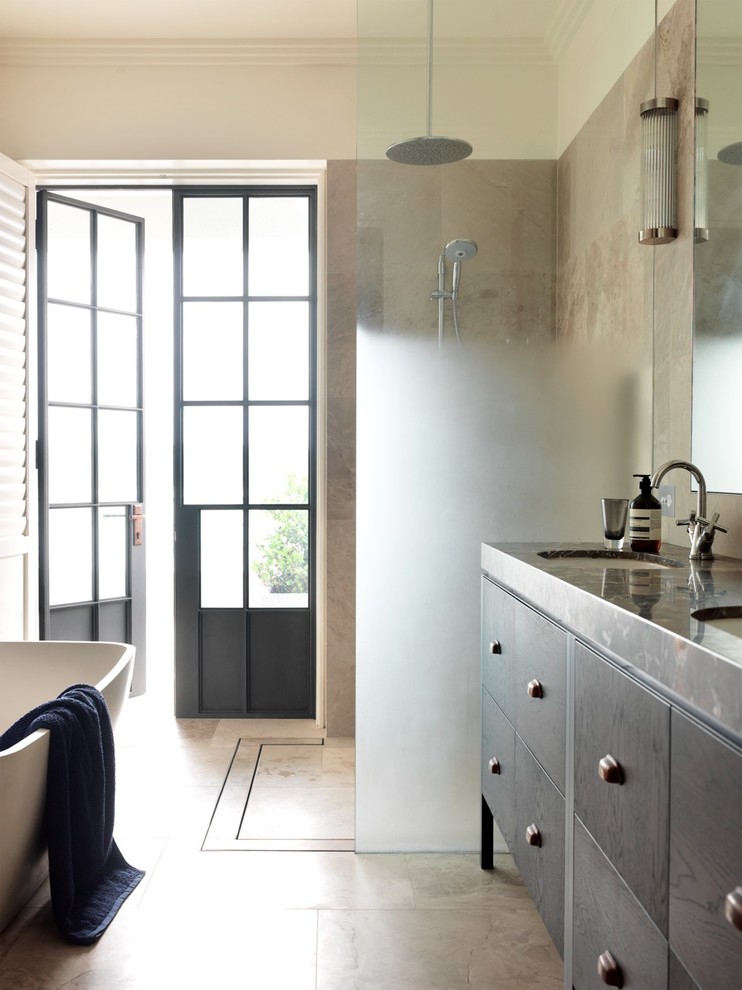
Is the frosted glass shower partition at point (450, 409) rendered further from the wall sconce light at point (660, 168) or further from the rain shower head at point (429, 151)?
the wall sconce light at point (660, 168)

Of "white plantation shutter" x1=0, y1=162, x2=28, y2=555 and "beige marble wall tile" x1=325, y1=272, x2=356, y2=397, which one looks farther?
"beige marble wall tile" x1=325, y1=272, x2=356, y2=397

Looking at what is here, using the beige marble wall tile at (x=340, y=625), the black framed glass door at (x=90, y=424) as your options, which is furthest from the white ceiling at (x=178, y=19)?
the beige marble wall tile at (x=340, y=625)

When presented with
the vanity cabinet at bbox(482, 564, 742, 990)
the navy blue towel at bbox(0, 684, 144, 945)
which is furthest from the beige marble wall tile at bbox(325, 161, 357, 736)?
the vanity cabinet at bbox(482, 564, 742, 990)

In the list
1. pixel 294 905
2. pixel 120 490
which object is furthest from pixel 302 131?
pixel 294 905

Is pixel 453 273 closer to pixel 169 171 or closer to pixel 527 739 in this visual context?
pixel 527 739

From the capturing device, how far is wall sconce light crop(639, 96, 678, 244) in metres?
2.22

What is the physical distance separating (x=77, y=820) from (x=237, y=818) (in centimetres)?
77

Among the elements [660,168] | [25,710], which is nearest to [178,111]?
[660,168]

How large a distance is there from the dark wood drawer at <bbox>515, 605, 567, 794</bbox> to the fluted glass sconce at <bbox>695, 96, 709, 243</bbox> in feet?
3.44

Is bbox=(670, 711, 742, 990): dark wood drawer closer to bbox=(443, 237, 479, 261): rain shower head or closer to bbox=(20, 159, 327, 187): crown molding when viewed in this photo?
bbox=(443, 237, 479, 261): rain shower head

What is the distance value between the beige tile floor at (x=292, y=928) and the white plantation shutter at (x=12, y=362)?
4.79 feet

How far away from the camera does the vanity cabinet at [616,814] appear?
3.24 feet

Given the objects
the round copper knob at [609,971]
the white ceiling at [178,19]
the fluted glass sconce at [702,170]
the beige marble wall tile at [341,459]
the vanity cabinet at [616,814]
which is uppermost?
the white ceiling at [178,19]

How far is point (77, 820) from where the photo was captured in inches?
81.6
